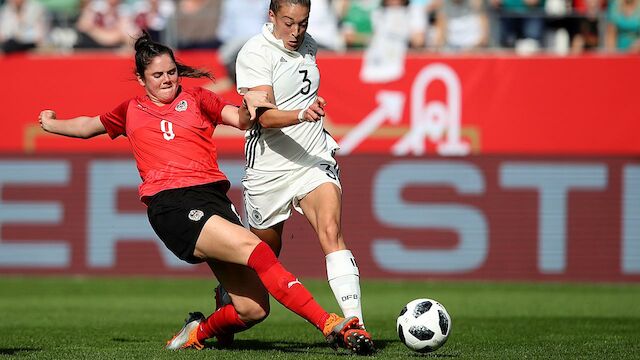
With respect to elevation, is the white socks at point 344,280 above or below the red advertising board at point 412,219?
above

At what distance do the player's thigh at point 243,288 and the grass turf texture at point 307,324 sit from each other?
1.00 ft

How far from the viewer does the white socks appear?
820 centimetres

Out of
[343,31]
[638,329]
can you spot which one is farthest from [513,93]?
[638,329]

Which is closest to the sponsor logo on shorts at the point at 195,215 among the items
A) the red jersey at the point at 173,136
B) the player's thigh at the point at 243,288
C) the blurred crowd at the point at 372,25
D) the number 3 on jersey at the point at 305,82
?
the red jersey at the point at 173,136

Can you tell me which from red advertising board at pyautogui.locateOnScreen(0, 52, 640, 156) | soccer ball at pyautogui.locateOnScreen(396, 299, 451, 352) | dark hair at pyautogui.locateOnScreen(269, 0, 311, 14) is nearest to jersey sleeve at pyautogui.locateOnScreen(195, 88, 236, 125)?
dark hair at pyautogui.locateOnScreen(269, 0, 311, 14)

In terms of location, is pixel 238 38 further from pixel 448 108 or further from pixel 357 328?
pixel 357 328

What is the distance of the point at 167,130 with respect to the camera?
8.24 meters

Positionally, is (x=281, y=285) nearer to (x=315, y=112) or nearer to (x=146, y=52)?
(x=315, y=112)

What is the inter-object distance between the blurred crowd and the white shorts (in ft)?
30.6

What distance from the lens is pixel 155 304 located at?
44.9 ft

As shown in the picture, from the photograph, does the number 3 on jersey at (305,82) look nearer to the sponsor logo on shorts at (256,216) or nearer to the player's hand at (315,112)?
the sponsor logo on shorts at (256,216)

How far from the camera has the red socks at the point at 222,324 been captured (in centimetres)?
853

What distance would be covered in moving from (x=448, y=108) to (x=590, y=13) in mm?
2787

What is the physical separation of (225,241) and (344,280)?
3.09 ft
